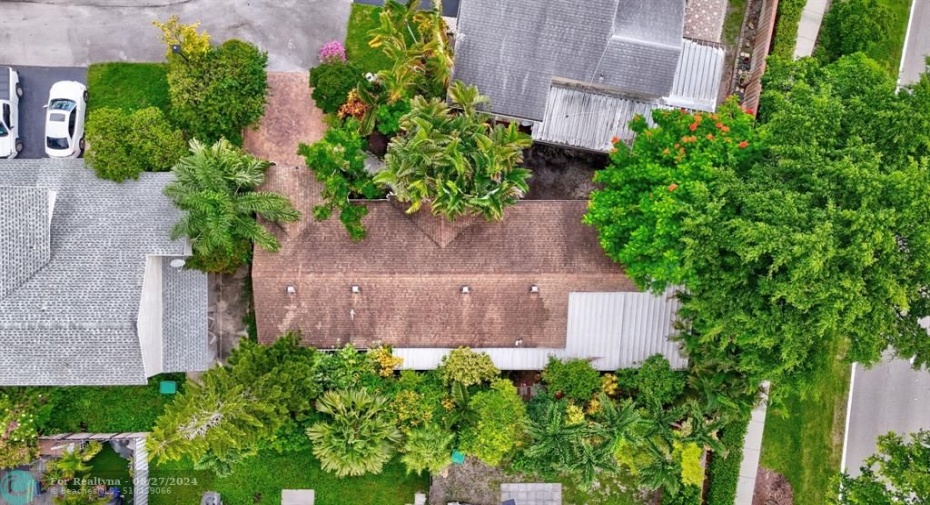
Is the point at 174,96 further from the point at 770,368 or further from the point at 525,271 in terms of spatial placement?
the point at 770,368

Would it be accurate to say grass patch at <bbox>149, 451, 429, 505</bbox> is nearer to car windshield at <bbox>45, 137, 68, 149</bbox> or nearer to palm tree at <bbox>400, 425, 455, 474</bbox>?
palm tree at <bbox>400, 425, 455, 474</bbox>

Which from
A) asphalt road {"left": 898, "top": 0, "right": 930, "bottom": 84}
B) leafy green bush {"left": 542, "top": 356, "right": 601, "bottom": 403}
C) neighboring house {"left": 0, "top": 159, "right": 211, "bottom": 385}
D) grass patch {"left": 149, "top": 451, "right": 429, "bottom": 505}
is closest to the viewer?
neighboring house {"left": 0, "top": 159, "right": 211, "bottom": 385}

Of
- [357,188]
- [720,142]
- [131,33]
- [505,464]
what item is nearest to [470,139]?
[357,188]

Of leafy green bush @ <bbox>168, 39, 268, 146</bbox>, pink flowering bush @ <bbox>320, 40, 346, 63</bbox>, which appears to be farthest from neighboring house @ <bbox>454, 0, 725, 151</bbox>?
leafy green bush @ <bbox>168, 39, 268, 146</bbox>

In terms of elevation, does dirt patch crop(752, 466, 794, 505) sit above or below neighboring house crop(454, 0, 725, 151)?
below

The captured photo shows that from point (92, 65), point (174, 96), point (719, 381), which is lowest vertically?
point (719, 381)

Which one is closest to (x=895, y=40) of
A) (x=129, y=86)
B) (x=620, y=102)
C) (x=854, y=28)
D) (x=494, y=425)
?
(x=854, y=28)
